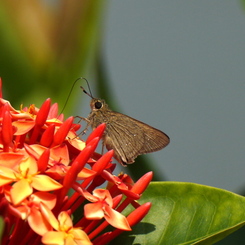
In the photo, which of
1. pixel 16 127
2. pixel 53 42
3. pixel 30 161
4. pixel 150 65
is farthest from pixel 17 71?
pixel 150 65

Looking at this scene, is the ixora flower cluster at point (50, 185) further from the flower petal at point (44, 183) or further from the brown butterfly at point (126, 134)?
the brown butterfly at point (126, 134)

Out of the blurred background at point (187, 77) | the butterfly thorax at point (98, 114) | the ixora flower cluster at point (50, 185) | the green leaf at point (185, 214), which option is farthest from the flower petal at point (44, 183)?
the blurred background at point (187, 77)

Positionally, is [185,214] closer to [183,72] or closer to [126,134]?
[126,134]

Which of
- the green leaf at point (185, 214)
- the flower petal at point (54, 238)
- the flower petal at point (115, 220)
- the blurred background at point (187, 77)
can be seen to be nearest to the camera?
the flower petal at point (54, 238)

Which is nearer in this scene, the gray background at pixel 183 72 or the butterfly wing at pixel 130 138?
the butterfly wing at pixel 130 138

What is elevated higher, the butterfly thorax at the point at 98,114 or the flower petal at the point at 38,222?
the butterfly thorax at the point at 98,114

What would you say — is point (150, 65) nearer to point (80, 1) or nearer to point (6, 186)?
point (80, 1)

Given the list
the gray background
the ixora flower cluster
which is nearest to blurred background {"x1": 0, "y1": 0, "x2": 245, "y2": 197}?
the gray background

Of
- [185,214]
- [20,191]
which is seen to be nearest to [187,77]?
[185,214]
